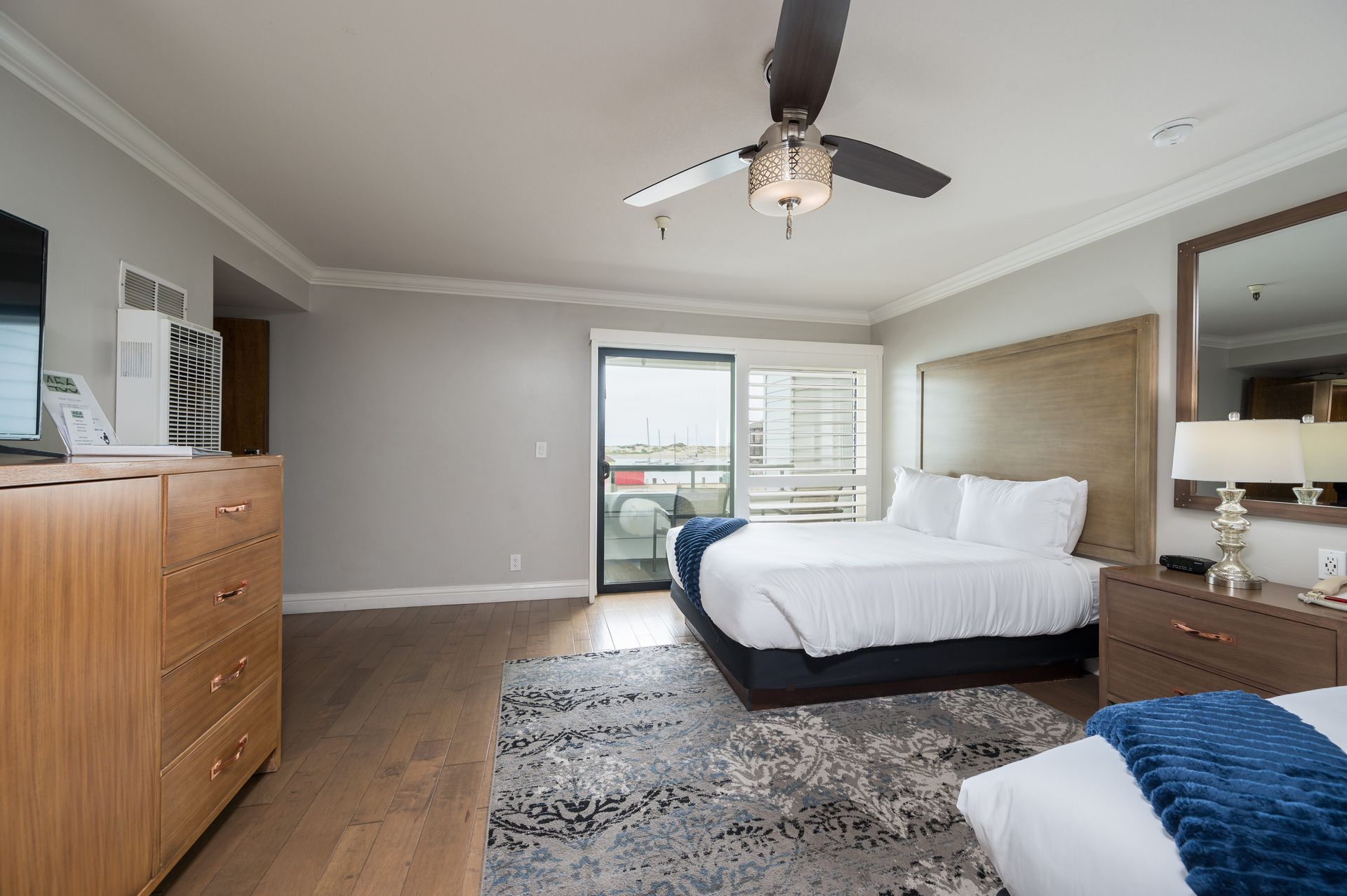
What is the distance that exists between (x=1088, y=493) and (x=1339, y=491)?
98cm

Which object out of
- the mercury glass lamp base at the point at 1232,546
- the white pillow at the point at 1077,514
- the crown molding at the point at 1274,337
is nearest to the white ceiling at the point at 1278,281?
the crown molding at the point at 1274,337

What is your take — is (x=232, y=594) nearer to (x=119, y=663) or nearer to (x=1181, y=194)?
(x=119, y=663)

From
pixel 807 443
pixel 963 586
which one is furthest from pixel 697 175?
pixel 807 443

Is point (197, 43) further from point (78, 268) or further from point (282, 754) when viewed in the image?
point (282, 754)

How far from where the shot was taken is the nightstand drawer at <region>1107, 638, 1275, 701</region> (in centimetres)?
203

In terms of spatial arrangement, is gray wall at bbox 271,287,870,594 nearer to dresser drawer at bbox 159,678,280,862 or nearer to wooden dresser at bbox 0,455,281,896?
dresser drawer at bbox 159,678,280,862

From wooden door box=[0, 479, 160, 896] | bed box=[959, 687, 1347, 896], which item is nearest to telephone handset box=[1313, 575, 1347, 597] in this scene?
bed box=[959, 687, 1347, 896]

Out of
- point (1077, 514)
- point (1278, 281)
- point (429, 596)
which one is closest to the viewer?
point (1278, 281)

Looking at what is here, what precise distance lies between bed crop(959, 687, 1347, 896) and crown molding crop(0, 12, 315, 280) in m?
3.21

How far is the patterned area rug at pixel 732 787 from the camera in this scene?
157 cm

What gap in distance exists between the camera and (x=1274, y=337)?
2.29m

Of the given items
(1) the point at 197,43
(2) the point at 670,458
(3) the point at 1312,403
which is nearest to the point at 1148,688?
(3) the point at 1312,403

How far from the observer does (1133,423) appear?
281cm

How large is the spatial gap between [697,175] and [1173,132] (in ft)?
6.19
